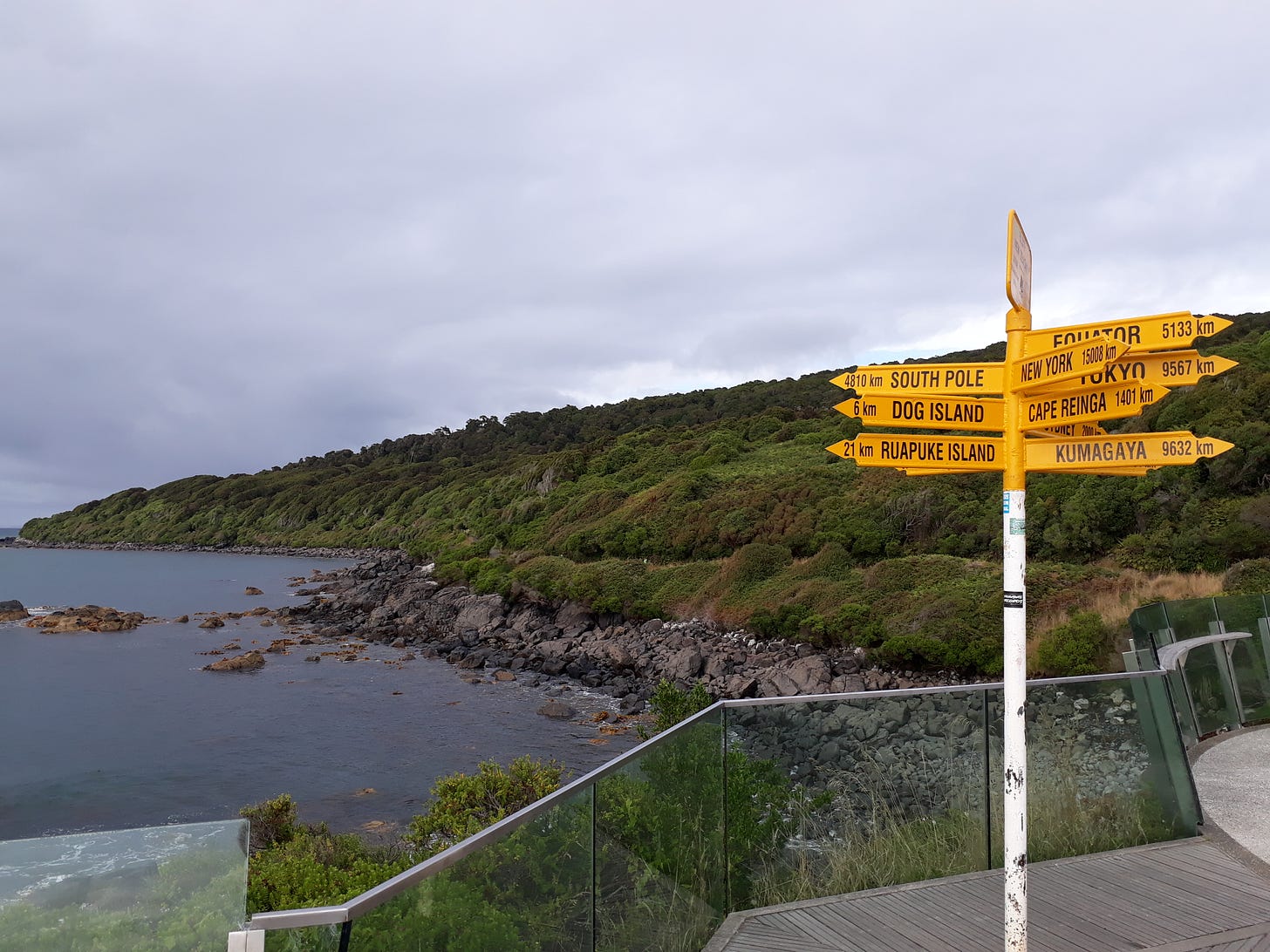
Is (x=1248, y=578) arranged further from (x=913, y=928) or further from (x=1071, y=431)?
(x=913, y=928)

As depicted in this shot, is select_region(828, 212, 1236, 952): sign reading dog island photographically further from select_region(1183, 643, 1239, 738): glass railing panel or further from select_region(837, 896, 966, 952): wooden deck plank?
select_region(1183, 643, 1239, 738): glass railing panel

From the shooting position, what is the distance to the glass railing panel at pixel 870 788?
5.02m

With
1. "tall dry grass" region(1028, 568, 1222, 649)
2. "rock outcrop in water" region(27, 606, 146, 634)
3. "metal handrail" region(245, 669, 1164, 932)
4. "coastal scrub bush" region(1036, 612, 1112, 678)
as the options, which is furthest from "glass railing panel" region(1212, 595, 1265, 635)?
"rock outcrop in water" region(27, 606, 146, 634)

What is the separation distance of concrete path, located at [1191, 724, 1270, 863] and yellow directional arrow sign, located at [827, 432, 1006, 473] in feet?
11.4

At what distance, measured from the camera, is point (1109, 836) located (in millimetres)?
5598

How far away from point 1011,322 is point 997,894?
3.18 metres

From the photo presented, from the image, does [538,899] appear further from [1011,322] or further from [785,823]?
[1011,322]

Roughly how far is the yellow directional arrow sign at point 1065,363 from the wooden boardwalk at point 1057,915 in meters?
2.72

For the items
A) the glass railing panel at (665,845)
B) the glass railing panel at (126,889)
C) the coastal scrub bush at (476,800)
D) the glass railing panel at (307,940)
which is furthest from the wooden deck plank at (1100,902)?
the coastal scrub bush at (476,800)

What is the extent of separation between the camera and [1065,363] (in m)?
3.57

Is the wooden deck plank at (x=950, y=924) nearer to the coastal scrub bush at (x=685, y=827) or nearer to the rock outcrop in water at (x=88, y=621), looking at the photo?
the coastal scrub bush at (x=685, y=827)

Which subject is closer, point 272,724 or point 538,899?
point 538,899

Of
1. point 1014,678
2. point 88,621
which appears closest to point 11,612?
point 88,621

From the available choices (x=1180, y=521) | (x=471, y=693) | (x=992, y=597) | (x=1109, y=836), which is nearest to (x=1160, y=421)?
(x=1180, y=521)
